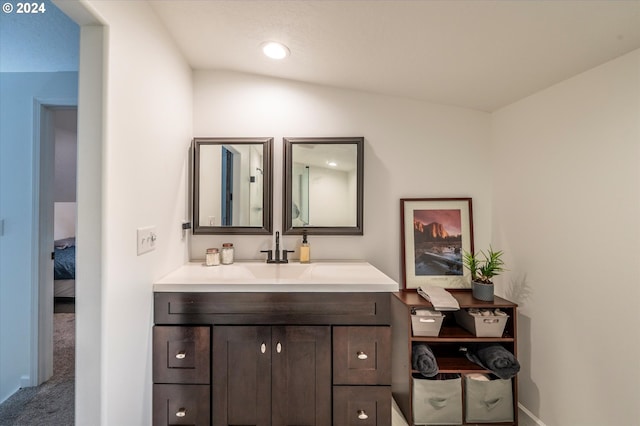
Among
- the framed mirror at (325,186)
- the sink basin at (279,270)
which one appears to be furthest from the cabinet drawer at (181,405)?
the framed mirror at (325,186)

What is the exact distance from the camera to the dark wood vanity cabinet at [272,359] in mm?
1292

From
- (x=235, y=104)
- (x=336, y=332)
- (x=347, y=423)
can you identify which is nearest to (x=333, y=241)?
(x=336, y=332)

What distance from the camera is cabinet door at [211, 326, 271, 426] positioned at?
1294 millimetres

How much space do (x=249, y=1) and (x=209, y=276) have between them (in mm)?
1402

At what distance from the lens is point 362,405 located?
4.31ft

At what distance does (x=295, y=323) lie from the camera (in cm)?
132

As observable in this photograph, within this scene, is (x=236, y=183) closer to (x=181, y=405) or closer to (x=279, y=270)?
(x=279, y=270)

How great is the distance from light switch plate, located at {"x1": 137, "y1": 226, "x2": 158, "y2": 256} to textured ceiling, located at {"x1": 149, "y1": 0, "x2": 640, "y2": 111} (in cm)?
111

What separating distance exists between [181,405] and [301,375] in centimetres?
62

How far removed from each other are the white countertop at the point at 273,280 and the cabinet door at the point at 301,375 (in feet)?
0.74

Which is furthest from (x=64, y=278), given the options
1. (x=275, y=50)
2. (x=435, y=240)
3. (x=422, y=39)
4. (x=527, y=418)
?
(x=527, y=418)

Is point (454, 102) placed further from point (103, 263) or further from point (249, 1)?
point (103, 263)

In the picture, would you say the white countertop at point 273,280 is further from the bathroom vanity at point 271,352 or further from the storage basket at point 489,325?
the storage basket at point 489,325

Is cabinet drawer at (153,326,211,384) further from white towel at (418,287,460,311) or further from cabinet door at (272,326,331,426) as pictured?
white towel at (418,287,460,311)
